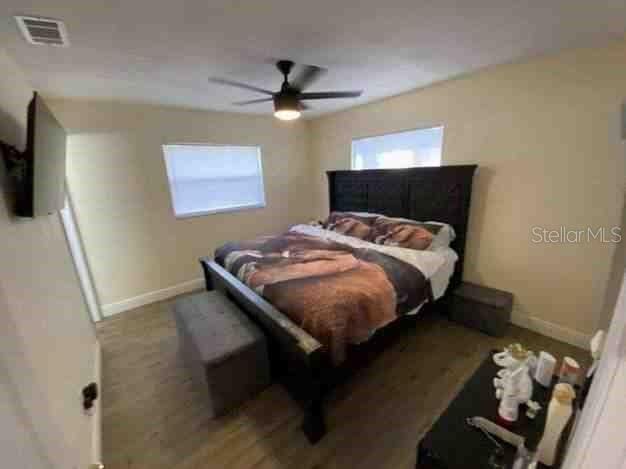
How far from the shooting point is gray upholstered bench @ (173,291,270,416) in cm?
164

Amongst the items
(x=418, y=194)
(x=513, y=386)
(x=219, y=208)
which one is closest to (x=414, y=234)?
(x=418, y=194)

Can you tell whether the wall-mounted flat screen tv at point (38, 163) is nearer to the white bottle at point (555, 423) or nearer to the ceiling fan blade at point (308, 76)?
the ceiling fan blade at point (308, 76)

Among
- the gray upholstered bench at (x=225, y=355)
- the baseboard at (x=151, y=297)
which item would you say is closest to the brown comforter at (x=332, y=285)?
the gray upholstered bench at (x=225, y=355)

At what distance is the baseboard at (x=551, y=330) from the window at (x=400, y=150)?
69.0 inches

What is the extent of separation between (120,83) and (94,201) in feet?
4.28

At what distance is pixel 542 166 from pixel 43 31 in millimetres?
3600

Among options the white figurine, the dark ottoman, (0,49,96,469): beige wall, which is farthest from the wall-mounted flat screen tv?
the dark ottoman

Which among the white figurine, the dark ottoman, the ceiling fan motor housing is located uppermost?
the ceiling fan motor housing

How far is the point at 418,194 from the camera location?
9.71 ft

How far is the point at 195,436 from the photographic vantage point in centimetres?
160

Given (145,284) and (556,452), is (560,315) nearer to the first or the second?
(556,452)

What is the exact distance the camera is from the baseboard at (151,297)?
3.05 meters

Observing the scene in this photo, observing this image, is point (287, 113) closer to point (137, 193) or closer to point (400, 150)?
point (400, 150)

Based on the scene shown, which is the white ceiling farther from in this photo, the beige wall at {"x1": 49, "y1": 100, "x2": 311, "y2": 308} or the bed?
the bed
